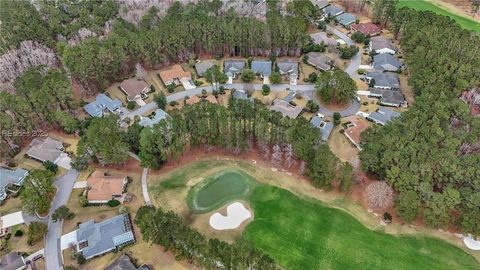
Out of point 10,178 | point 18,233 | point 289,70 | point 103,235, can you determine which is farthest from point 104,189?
point 289,70

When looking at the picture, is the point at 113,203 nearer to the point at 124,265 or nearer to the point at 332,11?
the point at 124,265

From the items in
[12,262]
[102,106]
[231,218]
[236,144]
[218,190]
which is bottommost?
[231,218]

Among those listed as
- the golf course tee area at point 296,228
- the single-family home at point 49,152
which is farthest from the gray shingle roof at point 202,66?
the single-family home at point 49,152

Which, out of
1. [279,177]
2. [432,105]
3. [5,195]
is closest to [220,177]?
[279,177]

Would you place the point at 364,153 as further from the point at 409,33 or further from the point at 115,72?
the point at 115,72

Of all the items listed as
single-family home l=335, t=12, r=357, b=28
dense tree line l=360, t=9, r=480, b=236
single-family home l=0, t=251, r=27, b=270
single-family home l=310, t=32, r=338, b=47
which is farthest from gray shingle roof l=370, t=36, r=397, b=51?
single-family home l=0, t=251, r=27, b=270

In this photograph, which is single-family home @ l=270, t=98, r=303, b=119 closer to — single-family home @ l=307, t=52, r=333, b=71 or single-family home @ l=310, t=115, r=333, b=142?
single-family home @ l=310, t=115, r=333, b=142
